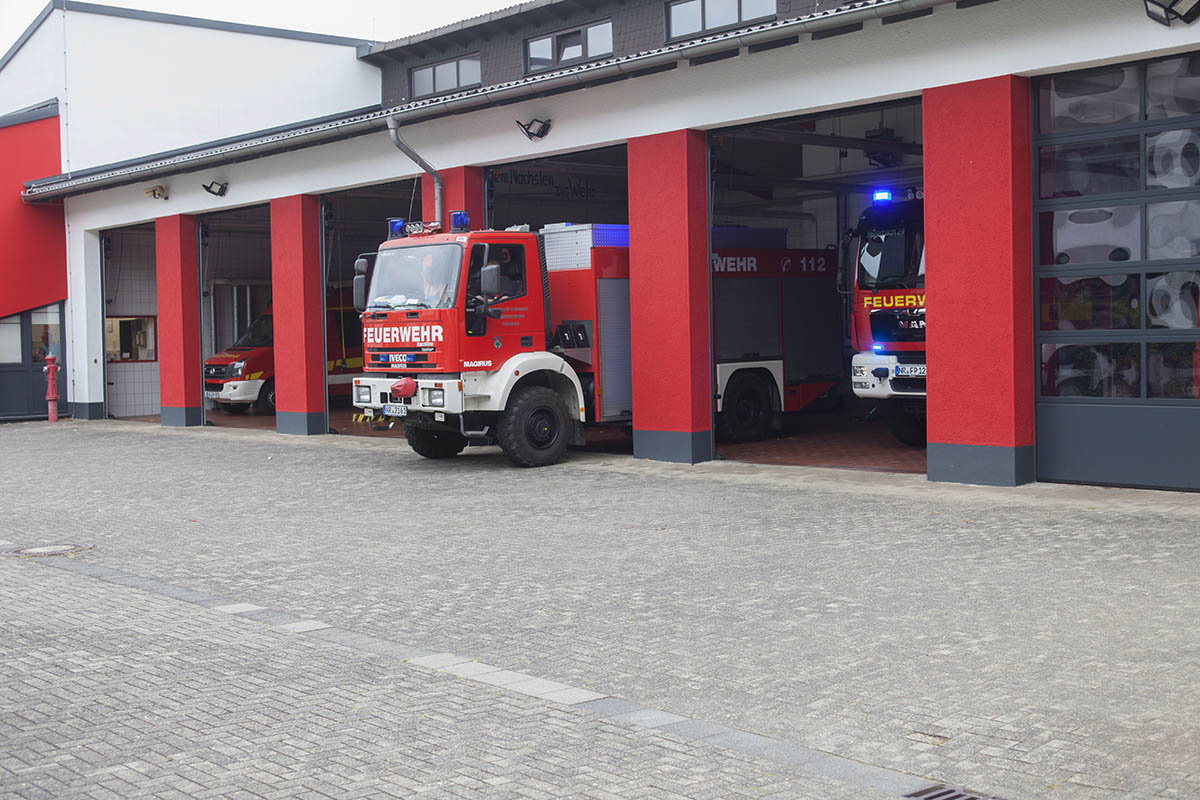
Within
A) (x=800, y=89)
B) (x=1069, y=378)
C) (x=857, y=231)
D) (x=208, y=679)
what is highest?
(x=800, y=89)

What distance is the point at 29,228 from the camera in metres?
27.1

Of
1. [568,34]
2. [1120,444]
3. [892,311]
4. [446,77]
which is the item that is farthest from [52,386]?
[1120,444]

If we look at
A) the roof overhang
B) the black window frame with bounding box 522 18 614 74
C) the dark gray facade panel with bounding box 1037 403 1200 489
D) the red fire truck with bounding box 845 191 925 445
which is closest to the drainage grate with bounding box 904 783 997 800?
the dark gray facade panel with bounding box 1037 403 1200 489

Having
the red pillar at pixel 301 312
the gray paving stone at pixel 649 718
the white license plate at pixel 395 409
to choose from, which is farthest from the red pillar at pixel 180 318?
the gray paving stone at pixel 649 718

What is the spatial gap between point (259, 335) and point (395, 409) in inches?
517

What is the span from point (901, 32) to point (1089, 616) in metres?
7.75

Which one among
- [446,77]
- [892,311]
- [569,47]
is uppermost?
[446,77]

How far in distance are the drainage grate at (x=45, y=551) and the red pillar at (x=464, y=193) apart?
878cm

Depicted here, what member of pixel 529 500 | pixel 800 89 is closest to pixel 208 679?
pixel 529 500

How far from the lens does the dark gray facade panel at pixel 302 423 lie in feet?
71.3

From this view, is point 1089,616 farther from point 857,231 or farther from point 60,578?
point 857,231

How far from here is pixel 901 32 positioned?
1330cm

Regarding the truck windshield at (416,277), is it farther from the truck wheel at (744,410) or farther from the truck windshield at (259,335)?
the truck windshield at (259,335)

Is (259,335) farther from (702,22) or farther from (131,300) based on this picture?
(702,22)
